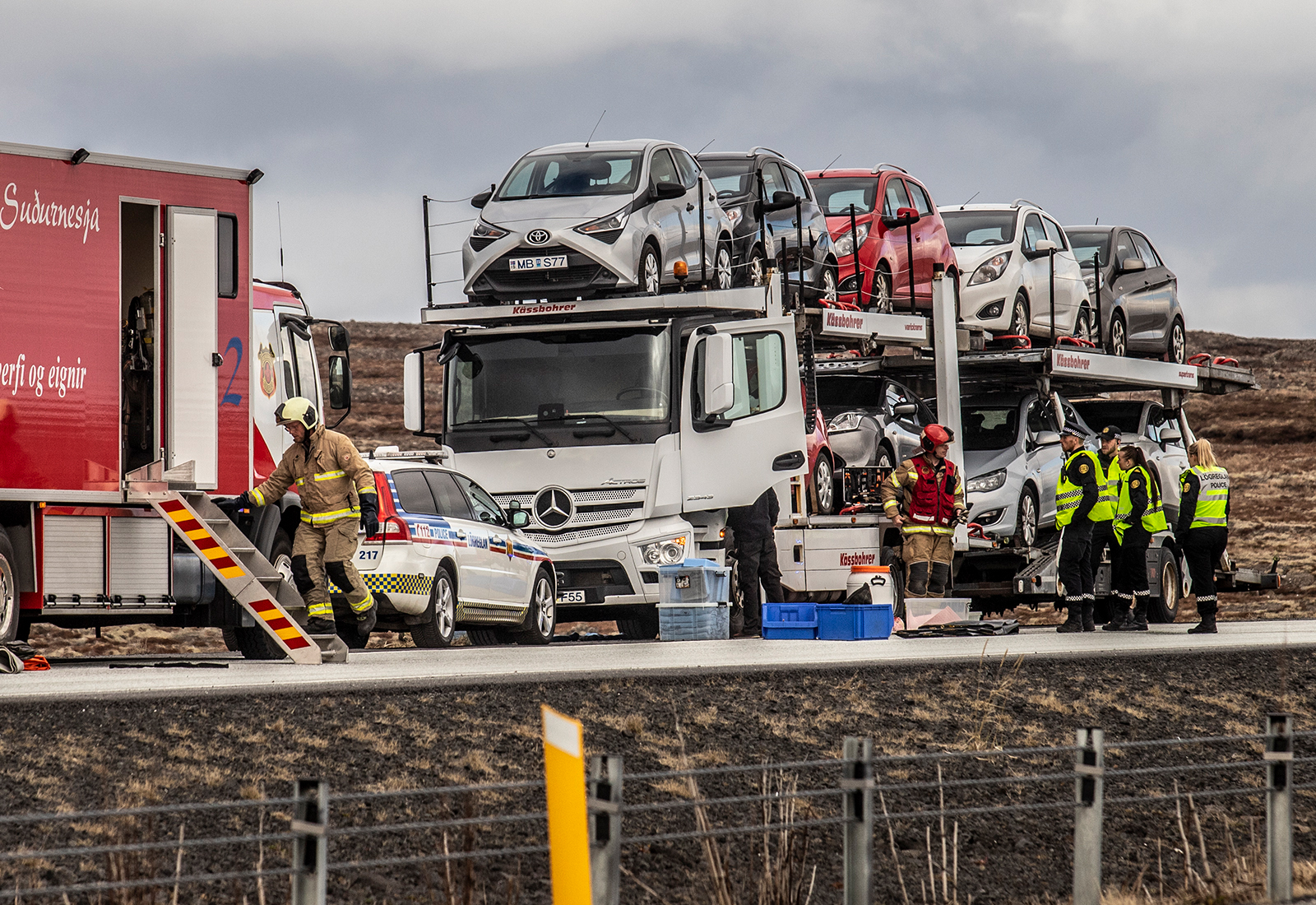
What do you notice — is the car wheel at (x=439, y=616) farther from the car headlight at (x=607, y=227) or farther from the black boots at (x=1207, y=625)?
the black boots at (x=1207, y=625)

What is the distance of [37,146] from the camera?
13.1 m

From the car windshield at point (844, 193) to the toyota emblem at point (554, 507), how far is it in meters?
5.02

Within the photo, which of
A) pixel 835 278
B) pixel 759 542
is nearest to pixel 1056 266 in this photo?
pixel 835 278

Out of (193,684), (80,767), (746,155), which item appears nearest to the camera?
(80,767)

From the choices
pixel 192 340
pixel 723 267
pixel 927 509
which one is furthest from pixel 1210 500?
pixel 192 340

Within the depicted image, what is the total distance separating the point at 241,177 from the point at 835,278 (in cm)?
732

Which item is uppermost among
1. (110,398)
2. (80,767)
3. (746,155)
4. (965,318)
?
(746,155)

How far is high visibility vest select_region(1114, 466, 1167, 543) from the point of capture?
18.7 meters

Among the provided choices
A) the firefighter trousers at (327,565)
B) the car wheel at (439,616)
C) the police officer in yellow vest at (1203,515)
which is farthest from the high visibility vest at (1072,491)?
the firefighter trousers at (327,565)

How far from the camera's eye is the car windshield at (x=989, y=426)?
20.2 m

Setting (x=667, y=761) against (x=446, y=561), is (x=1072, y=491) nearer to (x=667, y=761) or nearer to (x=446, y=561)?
(x=446, y=561)

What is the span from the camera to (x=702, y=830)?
6820 mm

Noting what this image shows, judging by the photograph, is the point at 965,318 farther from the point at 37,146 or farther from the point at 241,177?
the point at 37,146

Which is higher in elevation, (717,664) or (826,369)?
(826,369)
